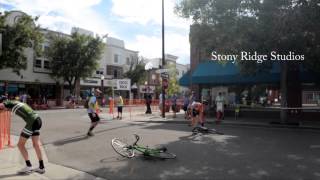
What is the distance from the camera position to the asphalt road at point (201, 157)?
829 cm

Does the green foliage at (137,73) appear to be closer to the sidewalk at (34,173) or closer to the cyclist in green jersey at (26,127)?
the sidewalk at (34,173)

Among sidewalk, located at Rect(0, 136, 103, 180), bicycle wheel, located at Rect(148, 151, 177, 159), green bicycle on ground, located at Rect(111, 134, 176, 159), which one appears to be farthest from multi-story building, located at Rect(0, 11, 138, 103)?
bicycle wheel, located at Rect(148, 151, 177, 159)

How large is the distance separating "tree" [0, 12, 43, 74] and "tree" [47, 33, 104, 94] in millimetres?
4749

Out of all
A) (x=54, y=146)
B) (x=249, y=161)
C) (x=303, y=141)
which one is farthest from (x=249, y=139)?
(x=54, y=146)

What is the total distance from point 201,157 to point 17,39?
33099 millimetres

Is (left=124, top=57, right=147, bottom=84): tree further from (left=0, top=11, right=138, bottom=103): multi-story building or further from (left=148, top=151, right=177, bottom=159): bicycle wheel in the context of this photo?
(left=148, top=151, right=177, bottom=159): bicycle wheel

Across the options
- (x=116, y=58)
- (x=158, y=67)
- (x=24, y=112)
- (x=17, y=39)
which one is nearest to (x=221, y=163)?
(x=24, y=112)

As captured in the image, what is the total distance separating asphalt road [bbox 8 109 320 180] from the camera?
326 inches

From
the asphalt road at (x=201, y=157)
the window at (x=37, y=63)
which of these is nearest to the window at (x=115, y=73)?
the window at (x=37, y=63)

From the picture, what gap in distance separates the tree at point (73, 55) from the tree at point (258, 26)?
2933 centimetres

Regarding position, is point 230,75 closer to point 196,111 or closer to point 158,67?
point 196,111

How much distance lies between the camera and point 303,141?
13164mm

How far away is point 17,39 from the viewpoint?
38.8 metres

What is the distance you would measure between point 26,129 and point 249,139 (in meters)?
8.12
